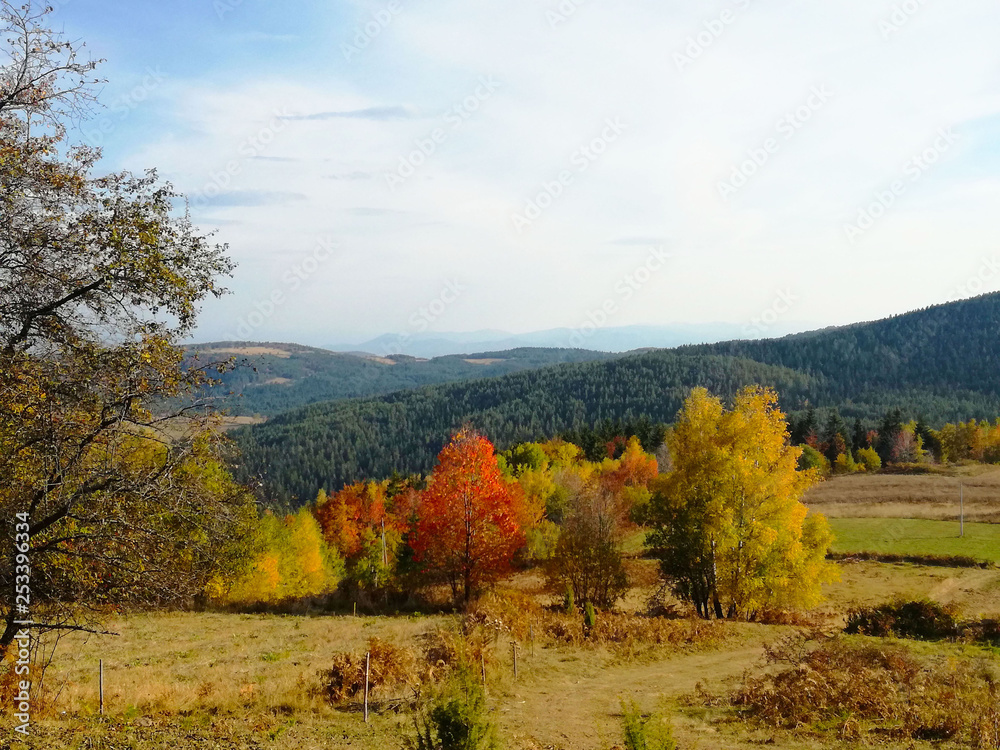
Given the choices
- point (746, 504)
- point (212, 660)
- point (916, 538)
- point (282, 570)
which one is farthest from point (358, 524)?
point (746, 504)

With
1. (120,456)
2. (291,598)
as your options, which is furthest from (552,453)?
(120,456)

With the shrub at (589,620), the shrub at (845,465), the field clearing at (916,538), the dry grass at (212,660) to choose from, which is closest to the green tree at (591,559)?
the shrub at (589,620)

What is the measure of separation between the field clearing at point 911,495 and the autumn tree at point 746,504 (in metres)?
37.8

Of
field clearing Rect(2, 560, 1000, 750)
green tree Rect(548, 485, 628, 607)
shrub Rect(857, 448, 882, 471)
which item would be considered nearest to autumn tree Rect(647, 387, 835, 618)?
field clearing Rect(2, 560, 1000, 750)

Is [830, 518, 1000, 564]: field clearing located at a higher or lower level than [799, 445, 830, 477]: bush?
lower

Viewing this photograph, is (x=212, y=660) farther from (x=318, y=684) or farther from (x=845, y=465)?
(x=845, y=465)

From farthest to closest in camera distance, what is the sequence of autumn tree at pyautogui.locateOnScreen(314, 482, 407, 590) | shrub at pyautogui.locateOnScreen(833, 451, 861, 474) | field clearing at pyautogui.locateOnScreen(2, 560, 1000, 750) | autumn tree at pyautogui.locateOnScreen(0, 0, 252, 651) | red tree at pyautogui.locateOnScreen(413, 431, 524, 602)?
shrub at pyautogui.locateOnScreen(833, 451, 861, 474) < autumn tree at pyautogui.locateOnScreen(314, 482, 407, 590) < red tree at pyautogui.locateOnScreen(413, 431, 524, 602) < field clearing at pyautogui.locateOnScreen(2, 560, 1000, 750) < autumn tree at pyautogui.locateOnScreen(0, 0, 252, 651)

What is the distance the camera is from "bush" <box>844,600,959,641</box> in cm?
2517

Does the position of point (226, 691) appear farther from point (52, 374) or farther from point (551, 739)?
point (52, 374)

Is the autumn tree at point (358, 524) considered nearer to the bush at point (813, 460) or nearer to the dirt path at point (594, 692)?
the dirt path at point (594, 692)

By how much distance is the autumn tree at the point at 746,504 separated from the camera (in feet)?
87.5

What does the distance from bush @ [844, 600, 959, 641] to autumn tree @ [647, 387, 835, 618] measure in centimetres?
236

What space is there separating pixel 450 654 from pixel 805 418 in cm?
10515

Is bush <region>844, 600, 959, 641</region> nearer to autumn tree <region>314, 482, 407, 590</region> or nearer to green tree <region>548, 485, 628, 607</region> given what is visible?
green tree <region>548, 485, 628, 607</region>
